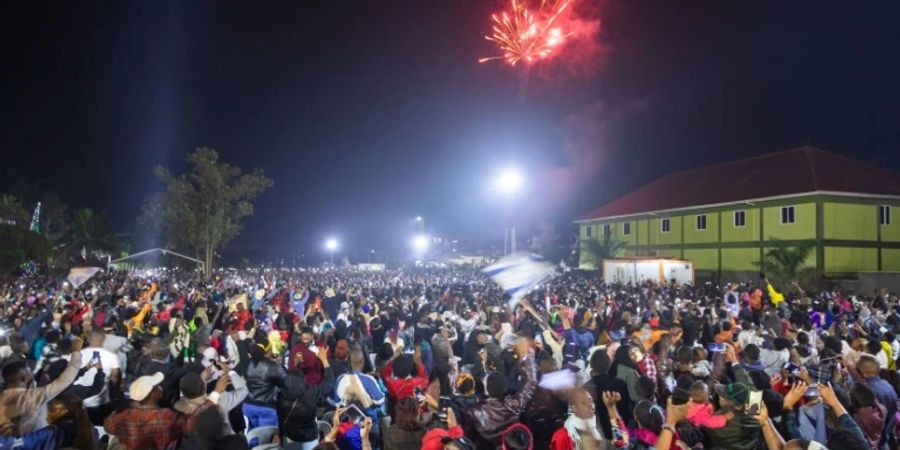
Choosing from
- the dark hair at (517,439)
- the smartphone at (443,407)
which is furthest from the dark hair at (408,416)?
the dark hair at (517,439)

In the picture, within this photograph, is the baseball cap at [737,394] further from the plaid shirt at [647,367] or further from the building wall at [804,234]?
the building wall at [804,234]

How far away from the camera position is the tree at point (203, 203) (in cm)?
4328

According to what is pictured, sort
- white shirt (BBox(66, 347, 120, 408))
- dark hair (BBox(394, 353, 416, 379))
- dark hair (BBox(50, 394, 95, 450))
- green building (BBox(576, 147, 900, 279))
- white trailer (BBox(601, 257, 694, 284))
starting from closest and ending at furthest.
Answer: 1. dark hair (BBox(50, 394, 95, 450))
2. dark hair (BBox(394, 353, 416, 379))
3. white shirt (BBox(66, 347, 120, 408))
4. green building (BBox(576, 147, 900, 279))
5. white trailer (BBox(601, 257, 694, 284))

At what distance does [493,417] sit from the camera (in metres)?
4.46

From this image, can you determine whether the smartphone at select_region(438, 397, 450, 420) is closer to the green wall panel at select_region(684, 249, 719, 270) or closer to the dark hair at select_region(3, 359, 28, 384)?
the dark hair at select_region(3, 359, 28, 384)

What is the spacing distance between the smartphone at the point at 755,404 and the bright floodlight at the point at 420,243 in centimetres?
7233

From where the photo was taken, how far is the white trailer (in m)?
29.5

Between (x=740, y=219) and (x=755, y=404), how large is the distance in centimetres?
3093

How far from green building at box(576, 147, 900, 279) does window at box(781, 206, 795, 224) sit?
0.17ft

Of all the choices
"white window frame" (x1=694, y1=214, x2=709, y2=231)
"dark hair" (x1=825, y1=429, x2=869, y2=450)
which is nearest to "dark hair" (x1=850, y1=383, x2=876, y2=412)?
"dark hair" (x1=825, y1=429, x2=869, y2=450)

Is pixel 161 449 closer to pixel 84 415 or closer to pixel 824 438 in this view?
pixel 84 415

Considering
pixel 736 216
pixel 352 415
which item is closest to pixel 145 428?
pixel 352 415

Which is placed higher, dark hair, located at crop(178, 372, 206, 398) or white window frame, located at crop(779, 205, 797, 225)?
white window frame, located at crop(779, 205, 797, 225)

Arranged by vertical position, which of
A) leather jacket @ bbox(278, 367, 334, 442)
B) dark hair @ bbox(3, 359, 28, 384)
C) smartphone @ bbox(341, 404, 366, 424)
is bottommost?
leather jacket @ bbox(278, 367, 334, 442)
